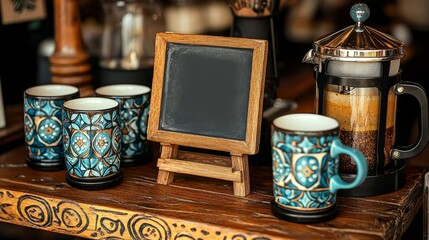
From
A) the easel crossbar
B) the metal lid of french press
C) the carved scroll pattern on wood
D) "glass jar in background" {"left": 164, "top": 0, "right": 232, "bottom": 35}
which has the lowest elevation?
the carved scroll pattern on wood

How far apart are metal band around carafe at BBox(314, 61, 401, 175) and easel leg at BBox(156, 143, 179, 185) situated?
1.00 ft

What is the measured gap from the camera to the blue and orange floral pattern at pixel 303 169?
119 cm

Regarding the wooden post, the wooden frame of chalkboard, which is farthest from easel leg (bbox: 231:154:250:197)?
the wooden post

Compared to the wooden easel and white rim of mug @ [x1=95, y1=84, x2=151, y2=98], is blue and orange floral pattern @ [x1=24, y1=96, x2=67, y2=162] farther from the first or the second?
the wooden easel

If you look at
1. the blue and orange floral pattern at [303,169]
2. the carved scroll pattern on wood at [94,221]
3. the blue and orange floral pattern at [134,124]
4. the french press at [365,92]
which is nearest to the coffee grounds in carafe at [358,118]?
the french press at [365,92]

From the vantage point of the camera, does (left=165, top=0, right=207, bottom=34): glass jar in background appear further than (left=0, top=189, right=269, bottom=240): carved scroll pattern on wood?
Yes

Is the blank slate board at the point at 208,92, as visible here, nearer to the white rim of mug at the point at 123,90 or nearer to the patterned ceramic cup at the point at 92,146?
the patterned ceramic cup at the point at 92,146

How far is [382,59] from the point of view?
129 cm

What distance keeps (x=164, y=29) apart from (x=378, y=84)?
111 cm

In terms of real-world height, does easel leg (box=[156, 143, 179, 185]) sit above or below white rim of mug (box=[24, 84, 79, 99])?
below

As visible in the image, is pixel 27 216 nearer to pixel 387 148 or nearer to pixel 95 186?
pixel 95 186

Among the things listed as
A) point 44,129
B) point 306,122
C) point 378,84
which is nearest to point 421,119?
point 378,84

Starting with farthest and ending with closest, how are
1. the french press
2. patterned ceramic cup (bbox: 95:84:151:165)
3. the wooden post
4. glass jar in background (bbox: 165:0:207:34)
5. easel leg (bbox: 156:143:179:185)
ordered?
1. glass jar in background (bbox: 165:0:207:34)
2. the wooden post
3. patterned ceramic cup (bbox: 95:84:151:165)
4. easel leg (bbox: 156:143:179:185)
5. the french press

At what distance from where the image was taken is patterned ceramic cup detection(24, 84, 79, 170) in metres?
1.49
